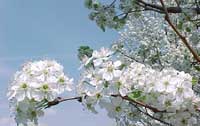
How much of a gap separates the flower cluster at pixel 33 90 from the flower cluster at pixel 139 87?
16 cm

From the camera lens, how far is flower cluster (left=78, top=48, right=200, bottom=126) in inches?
113

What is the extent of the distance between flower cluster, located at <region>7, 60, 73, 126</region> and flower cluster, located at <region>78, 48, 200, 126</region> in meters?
0.16

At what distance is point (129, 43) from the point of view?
677 inches

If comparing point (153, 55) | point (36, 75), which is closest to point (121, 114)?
point (36, 75)

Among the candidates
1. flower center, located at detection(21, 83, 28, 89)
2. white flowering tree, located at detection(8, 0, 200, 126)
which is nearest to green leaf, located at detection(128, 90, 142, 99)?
white flowering tree, located at detection(8, 0, 200, 126)

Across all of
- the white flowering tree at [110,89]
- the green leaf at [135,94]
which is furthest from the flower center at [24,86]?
the green leaf at [135,94]

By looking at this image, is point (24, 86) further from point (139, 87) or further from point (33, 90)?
point (139, 87)

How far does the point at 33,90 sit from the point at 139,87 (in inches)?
25.7

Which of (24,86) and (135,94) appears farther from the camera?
(135,94)

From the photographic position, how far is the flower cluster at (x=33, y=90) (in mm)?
2730

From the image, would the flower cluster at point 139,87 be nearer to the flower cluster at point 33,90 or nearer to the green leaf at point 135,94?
the green leaf at point 135,94

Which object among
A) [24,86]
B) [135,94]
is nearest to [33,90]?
[24,86]

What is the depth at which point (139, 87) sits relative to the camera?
9.89ft

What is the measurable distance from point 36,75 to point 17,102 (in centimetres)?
20
